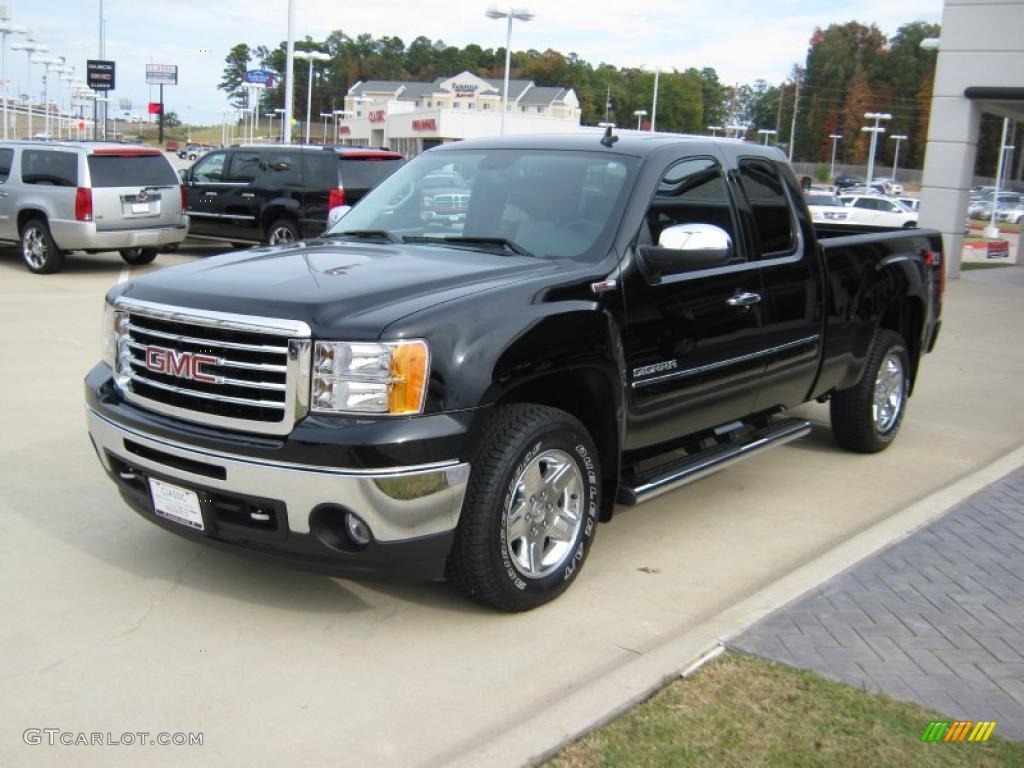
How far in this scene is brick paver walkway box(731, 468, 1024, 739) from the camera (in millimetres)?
3732

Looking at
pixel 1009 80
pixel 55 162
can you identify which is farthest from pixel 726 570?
pixel 1009 80

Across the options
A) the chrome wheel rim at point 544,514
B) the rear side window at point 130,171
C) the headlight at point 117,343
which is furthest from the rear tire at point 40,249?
the chrome wheel rim at point 544,514

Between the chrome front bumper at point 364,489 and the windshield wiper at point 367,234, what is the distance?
1.69 meters

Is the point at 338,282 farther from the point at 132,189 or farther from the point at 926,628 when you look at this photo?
the point at 132,189

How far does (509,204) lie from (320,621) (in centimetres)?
213

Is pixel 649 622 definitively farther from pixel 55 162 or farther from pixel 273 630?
pixel 55 162

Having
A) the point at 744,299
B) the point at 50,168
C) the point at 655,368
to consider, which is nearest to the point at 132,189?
the point at 50,168

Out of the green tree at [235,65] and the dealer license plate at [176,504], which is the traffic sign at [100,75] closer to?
the dealer license plate at [176,504]

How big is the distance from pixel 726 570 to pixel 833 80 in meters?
149

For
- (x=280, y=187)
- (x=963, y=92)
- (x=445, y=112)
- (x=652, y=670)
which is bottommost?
(x=652, y=670)

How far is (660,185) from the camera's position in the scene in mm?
5000

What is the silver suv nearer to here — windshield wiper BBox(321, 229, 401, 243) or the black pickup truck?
the black pickup truck

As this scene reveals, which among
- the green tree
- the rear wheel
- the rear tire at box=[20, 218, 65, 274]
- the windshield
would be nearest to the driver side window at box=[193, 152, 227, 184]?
the rear wheel

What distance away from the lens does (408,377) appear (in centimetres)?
375
